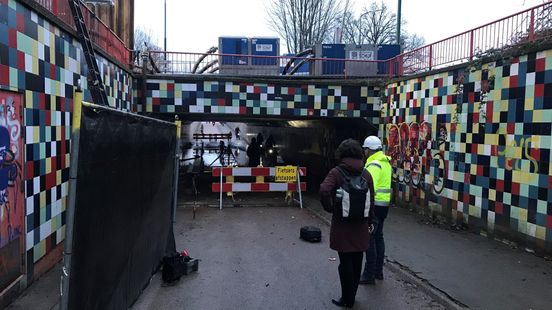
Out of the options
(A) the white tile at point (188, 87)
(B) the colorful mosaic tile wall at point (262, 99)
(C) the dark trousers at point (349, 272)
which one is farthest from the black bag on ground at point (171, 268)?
(A) the white tile at point (188, 87)

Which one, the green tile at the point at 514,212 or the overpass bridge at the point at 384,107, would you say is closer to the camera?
the overpass bridge at the point at 384,107

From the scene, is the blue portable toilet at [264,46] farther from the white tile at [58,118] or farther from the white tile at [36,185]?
the white tile at [36,185]

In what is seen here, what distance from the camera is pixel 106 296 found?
3.43 m

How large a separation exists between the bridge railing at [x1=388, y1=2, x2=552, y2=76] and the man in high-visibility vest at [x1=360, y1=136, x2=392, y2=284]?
3359 millimetres

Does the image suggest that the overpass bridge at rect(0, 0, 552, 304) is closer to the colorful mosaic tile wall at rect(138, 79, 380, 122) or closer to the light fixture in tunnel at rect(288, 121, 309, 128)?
the colorful mosaic tile wall at rect(138, 79, 380, 122)

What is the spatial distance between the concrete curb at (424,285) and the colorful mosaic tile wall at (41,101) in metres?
4.47

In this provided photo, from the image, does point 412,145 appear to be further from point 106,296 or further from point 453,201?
point 106,296

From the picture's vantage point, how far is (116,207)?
3.51 metres

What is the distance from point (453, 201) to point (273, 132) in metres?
21.6

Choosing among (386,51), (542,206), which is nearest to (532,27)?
(542,206)

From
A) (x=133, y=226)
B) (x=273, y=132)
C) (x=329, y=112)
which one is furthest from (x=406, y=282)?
(x=273, y=132)

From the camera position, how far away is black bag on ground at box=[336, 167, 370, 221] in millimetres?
4309

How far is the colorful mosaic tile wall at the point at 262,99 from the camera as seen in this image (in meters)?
11.3

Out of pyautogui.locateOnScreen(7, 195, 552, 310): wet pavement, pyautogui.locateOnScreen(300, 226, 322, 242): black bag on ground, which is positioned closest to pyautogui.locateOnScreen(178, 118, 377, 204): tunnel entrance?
pyautogui.locateOnScreen(7, 195, 552, 310): wet pavement
